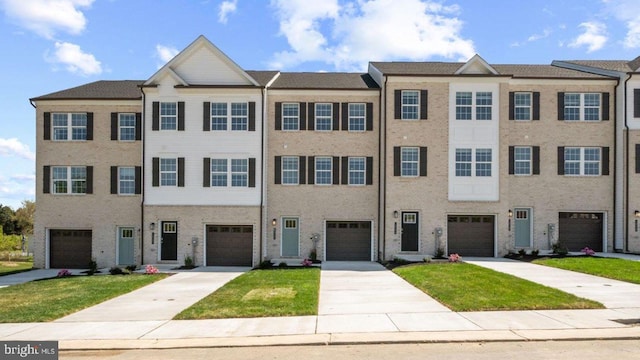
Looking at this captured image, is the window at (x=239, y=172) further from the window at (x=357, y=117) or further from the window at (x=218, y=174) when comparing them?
the window at (x=357, y=117)

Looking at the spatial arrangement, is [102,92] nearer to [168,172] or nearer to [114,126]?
[114,126]

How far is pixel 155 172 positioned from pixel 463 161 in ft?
53.3

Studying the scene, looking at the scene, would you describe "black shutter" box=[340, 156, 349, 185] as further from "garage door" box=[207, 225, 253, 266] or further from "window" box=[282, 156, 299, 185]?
"garage door" box=[207, 225, 253, 266]

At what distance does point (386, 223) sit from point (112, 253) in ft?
49.7

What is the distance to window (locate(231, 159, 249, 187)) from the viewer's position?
2458 centimetres

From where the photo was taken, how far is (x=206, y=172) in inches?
967

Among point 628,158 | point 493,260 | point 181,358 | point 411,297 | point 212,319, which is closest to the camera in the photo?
point 181,358

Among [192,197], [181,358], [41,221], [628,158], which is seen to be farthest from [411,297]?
[41,221]

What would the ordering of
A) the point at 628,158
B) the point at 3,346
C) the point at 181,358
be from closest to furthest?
the point at 181,358 → the point at 3,346 → the point at 628,158

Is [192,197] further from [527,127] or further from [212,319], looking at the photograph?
[527,127]

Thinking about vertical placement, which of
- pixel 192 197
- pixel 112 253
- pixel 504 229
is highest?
pixel 192 197

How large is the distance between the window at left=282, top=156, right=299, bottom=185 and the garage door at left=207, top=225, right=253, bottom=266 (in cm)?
336

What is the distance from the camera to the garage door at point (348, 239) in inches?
1005

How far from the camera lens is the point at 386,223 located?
2442cm
